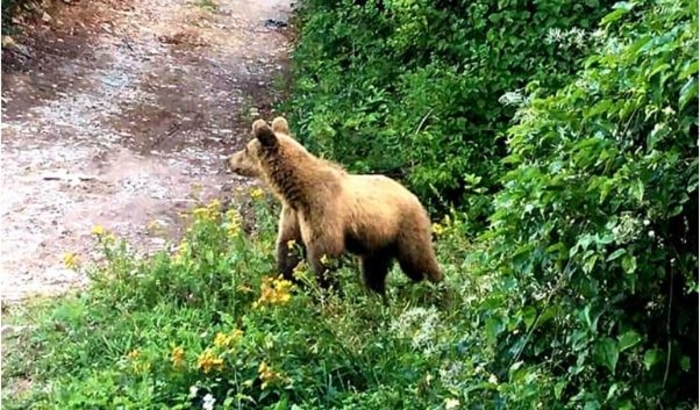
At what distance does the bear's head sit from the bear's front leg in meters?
0.29

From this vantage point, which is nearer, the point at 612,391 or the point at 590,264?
the point at 590,264

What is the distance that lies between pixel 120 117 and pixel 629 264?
8143 millimetres

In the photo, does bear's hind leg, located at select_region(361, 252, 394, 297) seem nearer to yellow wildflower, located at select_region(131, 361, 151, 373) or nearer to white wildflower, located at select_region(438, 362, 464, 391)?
yellow wildflower, located at select_region(131, 361, 151, 373)

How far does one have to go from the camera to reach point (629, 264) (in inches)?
123

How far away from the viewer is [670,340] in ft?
10.9

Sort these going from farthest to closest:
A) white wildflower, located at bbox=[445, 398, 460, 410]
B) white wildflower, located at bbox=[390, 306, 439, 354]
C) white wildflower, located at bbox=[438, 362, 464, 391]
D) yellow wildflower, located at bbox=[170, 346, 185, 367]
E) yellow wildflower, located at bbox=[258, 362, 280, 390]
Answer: yellow wildflower, located at bbox=[170, 346, 185, 367] → yellow wildflower, located at bbox=[258, 362, 280, 390] → white wildflower, located at bbox=[390, 306, 439, 354] → white wildflower, located at bbox=[438, 362, 464, 391] → white wildflower, located at bbox=[445, 398, 460, 410]

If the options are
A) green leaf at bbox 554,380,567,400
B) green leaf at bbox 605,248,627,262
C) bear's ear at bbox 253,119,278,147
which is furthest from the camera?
bear's ear at bbox 253,119,278,147

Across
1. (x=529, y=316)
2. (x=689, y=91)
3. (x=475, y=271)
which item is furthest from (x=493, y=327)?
(x=689, y=91)

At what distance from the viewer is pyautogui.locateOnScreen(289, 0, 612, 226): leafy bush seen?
874cm

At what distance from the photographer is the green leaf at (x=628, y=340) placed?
3277 mm

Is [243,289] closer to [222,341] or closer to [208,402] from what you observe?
[222,341]

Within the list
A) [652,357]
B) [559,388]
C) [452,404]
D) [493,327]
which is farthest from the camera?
[452,404]

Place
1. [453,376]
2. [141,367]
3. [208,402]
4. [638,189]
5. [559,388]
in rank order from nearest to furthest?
[638,189], [559,388], [453,376], [208,402], [141,367]

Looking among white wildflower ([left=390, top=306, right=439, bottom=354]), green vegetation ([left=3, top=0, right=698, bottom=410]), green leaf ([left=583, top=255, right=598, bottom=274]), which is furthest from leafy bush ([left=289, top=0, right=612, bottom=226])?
green leaf ([left=583, top=255, right=598, bottom=274])
